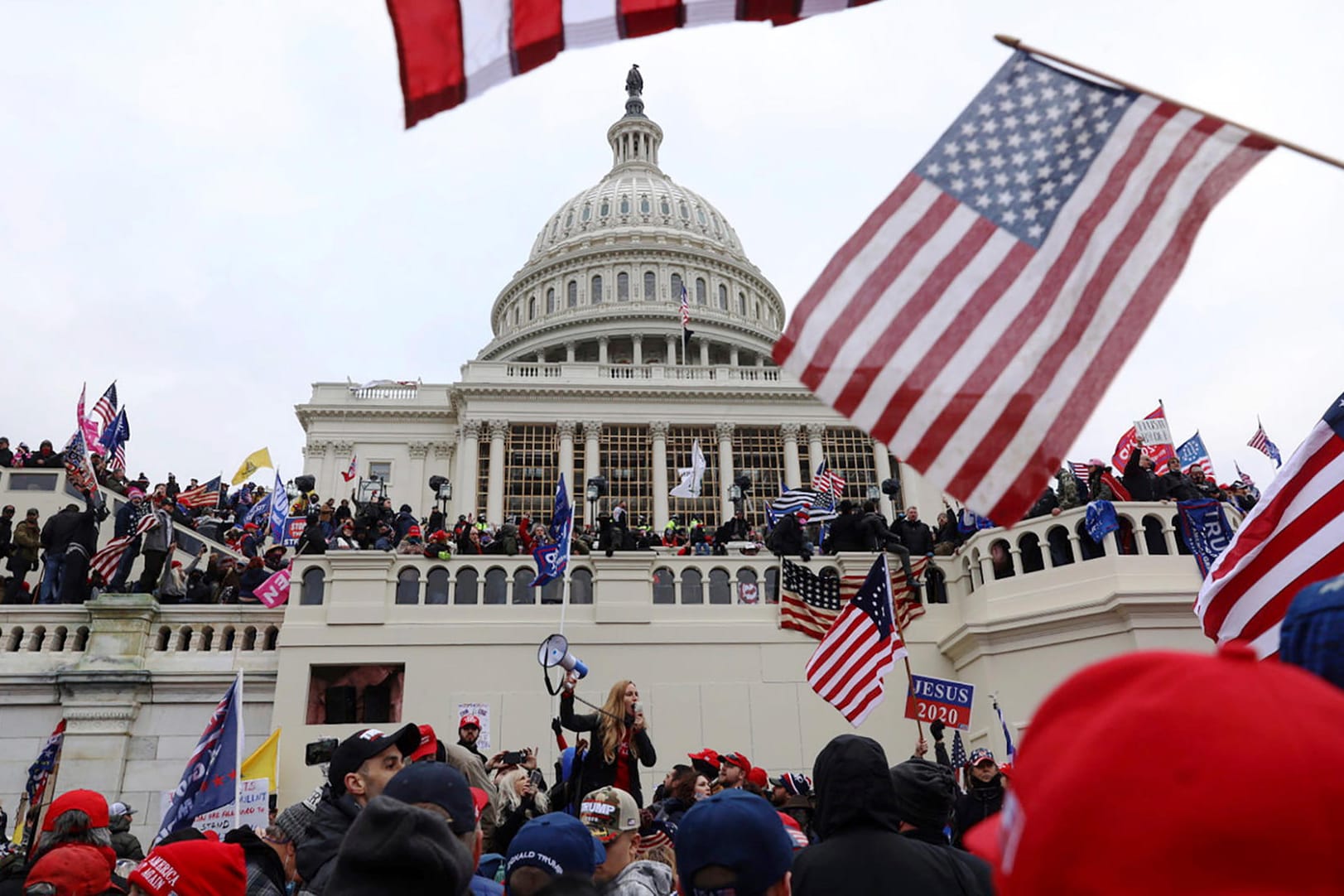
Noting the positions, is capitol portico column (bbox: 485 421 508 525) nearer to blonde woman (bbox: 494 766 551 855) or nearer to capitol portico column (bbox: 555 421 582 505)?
capitol portico column (bbox: 555 421 582 505)

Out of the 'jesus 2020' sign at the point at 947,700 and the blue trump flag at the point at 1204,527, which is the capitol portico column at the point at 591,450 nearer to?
the blue trump flag at the point at 1204,527

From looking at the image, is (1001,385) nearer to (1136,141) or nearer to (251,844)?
(1136,141)

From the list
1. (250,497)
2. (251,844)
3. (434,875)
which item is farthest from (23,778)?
(250,497)

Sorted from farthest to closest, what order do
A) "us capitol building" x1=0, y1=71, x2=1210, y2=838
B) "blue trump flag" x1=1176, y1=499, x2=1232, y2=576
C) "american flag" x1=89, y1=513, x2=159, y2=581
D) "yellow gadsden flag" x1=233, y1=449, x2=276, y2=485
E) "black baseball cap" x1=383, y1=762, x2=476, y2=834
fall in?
"yellow gadsden flag" x1=233, y1=449, x2=276, y2=485
"american flag" x1=89, y1=513, x2=159, y2=581
"us capitol building" x1=0, y1=71, x2=1210, y2=838
"blue trump flag" x1=1176, y1=499, x2=1232, y2=576
"black baseball cap" x1=383, y1=762, x2=476, y2=834

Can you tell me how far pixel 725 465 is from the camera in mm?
48344

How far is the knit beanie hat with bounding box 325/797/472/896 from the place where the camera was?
2447 millimetres

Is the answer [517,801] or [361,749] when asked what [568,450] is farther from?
[361,749]

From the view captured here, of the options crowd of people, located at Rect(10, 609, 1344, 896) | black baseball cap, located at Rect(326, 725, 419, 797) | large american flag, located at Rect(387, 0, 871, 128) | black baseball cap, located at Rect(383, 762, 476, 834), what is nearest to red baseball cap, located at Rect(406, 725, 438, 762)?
crowd of people, located at Rect(10, 609, 1344, 896)

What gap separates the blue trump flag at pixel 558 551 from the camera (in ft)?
50.1

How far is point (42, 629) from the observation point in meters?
16.2

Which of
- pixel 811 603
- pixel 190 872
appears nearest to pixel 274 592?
pixel 811 603

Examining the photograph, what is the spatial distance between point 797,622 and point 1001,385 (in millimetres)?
11032

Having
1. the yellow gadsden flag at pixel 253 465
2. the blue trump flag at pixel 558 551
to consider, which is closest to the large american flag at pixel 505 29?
the blue trump flag at pixel 558 551

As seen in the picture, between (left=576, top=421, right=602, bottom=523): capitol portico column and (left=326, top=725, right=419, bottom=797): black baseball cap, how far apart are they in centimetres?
4262
